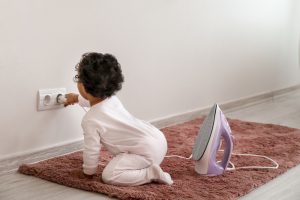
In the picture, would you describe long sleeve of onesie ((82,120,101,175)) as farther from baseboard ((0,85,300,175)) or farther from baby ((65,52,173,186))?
baseboard ((0,85,300,175))

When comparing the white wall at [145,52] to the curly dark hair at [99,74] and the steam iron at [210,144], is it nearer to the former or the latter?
the curly dark hair at [99,74]

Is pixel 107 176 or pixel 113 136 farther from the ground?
pixel 113 136

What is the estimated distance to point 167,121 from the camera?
2.71 metres

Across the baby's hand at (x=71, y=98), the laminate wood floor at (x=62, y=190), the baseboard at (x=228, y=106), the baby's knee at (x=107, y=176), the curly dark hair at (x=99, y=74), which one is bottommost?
the baseboard at (x=228, y=106)

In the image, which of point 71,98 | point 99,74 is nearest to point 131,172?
point 99,74

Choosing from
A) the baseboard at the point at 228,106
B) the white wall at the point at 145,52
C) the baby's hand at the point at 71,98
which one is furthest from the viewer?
the baseboard at the point at 228,106

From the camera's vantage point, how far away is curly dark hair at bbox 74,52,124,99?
5.54ft

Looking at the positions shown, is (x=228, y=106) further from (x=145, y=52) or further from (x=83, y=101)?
(x=83, y=101)

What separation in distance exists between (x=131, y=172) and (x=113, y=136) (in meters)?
0.14

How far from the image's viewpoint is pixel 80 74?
5.64ft

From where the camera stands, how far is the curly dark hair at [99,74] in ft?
5.54

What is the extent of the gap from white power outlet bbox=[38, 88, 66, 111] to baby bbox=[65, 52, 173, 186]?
31 cm

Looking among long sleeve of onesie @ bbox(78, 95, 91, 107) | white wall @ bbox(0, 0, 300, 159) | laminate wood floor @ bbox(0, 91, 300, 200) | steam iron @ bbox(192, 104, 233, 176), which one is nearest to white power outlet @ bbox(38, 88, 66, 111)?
white wall @ bbox(0, 0, 300, 159)

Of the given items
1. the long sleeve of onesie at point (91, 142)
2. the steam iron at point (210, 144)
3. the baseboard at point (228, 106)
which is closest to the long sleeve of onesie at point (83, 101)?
the long sleeve of onesie at point (91, 142)
